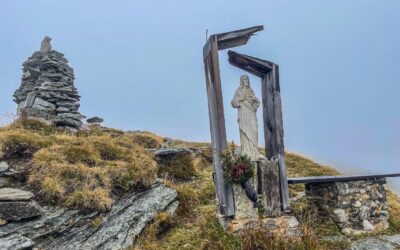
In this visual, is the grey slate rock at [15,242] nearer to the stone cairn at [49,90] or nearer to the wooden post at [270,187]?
the wooden post at [270,187]

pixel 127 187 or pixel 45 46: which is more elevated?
pixel 45 46

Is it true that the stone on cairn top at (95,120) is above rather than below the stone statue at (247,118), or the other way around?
above

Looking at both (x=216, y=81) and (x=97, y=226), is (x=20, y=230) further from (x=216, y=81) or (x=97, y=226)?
(x=216, y=81)

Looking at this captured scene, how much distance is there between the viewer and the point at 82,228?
8.41 metres

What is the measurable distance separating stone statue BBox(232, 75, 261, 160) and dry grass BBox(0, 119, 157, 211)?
3.39 metres

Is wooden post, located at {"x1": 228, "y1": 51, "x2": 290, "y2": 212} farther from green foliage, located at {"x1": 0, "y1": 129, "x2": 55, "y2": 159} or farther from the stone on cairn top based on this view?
the stone on cairn top

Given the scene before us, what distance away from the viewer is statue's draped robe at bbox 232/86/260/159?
28.4 feet

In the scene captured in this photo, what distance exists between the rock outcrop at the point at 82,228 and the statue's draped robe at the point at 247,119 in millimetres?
2802

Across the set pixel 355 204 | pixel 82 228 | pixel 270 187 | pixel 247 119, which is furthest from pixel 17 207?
pixel 355 204

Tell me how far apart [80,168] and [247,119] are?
4710 mm

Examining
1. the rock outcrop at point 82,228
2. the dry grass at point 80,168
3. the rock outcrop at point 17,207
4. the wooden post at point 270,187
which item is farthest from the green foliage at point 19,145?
the wooden post at point 270,187

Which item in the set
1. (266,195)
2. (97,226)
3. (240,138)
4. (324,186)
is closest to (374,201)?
(324,186)

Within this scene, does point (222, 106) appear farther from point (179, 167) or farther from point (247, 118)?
point (179, 167)

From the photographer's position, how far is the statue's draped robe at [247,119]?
8.66m
